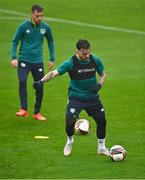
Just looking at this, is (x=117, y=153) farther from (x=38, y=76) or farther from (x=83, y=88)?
(x=38, y=76)

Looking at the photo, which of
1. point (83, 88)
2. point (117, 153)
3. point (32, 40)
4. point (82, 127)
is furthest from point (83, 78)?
point (32, 40)

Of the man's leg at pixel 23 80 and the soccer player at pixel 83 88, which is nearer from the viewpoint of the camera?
the soccer player at pixel 83 88

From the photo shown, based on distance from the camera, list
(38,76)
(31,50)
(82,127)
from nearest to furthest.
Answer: (82,127)
(31,50)
(38,76)

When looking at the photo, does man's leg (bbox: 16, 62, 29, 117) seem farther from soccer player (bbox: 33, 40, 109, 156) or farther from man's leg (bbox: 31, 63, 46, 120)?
soccer player (bbox: 33, 40, 109, 156)

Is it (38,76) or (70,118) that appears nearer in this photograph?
(70,118)

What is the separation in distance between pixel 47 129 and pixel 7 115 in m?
1.97

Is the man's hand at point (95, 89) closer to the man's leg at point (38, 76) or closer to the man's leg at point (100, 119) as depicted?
the man's leg at point (100, 119)

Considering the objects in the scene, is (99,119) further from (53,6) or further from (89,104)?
(53,6)

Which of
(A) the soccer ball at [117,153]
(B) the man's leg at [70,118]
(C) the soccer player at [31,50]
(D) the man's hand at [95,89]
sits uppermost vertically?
(C) the soccer player at [31,50]

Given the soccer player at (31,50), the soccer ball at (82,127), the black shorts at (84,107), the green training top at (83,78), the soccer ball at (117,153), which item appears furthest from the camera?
the soccer player at (31,50)

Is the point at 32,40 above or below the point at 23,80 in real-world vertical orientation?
above

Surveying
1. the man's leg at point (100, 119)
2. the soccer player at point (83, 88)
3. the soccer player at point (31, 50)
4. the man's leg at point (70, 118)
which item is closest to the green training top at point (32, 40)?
the soccer player at point (31, 50)

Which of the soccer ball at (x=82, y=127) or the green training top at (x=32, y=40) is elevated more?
the green training top at (x=32, y=40)

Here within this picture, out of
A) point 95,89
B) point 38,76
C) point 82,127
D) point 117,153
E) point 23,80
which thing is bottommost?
point 117,153
